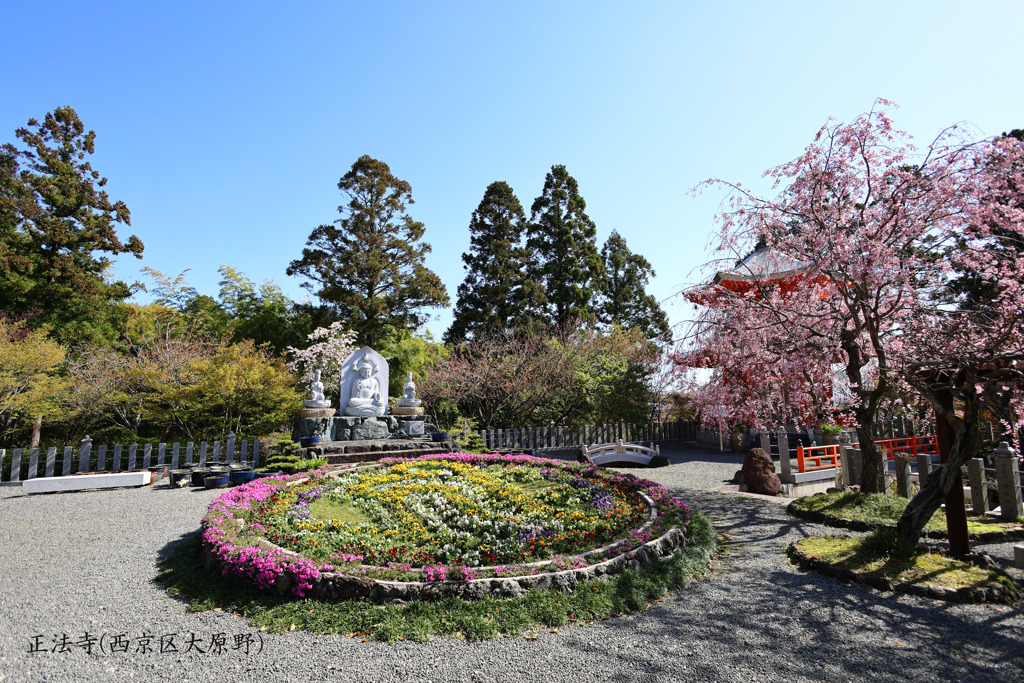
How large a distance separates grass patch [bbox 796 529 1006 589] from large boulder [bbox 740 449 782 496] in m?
3.85

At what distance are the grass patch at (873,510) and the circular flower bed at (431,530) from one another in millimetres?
2369

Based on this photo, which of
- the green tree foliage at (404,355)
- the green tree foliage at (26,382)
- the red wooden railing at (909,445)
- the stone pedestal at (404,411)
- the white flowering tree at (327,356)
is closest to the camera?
the green tree foliage at (26,382)

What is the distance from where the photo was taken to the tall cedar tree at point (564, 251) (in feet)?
82.5

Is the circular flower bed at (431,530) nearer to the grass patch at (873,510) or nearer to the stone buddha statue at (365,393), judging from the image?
the grass patch at (873,510)

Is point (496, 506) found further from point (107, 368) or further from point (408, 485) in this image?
point (107, 368)

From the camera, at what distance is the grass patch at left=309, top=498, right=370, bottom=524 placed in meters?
6.29

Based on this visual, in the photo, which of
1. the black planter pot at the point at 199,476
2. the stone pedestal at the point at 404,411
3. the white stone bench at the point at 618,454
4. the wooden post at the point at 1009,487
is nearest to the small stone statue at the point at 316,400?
the stone pedestal at the point at 404,411

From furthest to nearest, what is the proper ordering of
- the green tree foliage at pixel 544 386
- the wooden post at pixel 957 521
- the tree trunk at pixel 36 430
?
the green tree foliage at pixel 544 386 < the tree trunk at pixel 36 430 < the wooden post at pixel 957 521

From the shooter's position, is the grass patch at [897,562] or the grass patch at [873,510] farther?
the grass patch at [873,510]

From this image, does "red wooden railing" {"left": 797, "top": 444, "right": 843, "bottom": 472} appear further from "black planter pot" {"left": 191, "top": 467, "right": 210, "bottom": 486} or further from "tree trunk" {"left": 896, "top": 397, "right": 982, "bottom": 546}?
"black planter pot" {"left": 191, "top": 467, "right": 210, "bottom": 486}

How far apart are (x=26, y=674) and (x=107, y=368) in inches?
522

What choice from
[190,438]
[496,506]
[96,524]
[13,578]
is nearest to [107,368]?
[190,438]

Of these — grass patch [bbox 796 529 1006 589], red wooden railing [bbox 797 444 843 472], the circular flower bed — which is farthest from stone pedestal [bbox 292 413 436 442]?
grass patch [bbox 796 529 1006 589]

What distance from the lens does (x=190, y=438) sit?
13.6m
